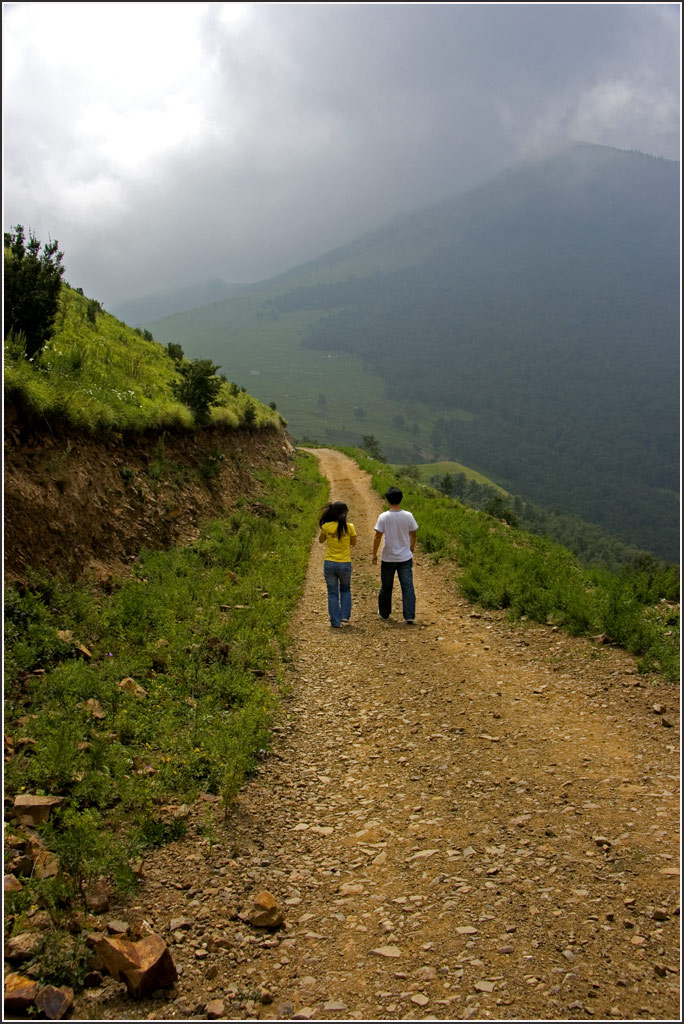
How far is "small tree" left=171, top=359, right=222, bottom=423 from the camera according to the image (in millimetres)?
19406

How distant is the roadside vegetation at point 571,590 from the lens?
9102 millimetres

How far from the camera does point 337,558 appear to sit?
460 inches

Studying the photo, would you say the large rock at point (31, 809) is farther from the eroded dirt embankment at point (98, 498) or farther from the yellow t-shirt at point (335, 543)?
the yellow t-shirt at point (335, 543)

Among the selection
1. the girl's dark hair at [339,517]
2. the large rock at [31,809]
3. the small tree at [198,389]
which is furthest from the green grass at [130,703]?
the small tree at [198,389]

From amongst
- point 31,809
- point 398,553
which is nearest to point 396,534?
point 398,553

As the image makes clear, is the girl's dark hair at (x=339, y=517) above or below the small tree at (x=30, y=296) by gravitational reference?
below

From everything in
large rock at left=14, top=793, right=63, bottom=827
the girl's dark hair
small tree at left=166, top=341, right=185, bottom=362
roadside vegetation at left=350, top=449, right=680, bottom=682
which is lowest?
large rock at left=14, top=793, right=63, bottom=827

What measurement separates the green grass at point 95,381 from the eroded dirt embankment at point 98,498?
1.52ft

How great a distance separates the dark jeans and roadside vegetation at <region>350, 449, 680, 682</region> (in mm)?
1856

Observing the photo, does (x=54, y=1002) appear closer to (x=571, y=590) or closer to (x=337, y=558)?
(x=337, y=558)

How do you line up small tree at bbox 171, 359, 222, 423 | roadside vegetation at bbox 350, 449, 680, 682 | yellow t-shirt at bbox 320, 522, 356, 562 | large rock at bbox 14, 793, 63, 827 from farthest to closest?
small tree at bbox 171, 359, 222, 423
yellow t-shirt at bbox 320, 522, 356, 562
roadside vegetation at bbox 350, 449, 680, 682
large rock at bbox 14, 793, 63, 827

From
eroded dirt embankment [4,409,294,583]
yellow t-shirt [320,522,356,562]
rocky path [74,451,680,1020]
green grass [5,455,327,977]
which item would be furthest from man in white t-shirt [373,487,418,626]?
eroded dirt embankment [4,409,294,583]

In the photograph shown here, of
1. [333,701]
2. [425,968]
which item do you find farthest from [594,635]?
[425,968]

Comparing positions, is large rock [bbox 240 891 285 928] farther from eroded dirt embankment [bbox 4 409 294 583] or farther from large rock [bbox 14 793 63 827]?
eroded dirt embankment [bbox 4 409 294 583]
